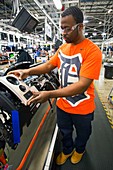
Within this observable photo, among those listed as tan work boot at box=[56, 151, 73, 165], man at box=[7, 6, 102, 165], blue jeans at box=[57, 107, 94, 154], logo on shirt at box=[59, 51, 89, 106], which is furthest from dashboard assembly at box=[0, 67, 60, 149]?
tan work boot at box=[56, 151, 73, 165]

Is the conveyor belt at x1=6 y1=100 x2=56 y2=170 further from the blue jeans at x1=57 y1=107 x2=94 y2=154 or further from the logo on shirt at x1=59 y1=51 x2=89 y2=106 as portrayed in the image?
the logo on shirt at x1=59 y1=51 x2=89 y2=106

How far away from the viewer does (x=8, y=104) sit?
3.52 feet

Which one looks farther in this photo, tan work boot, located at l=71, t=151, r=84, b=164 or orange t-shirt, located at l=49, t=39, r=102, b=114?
tan work boot, located at l=71, t=151, r=84, b=164

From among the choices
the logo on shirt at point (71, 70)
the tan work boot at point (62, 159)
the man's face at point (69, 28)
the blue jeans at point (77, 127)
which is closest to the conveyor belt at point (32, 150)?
the tan work boot at point (62, 159)

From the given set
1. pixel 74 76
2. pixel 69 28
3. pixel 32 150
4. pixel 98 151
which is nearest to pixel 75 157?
pixel 98 151

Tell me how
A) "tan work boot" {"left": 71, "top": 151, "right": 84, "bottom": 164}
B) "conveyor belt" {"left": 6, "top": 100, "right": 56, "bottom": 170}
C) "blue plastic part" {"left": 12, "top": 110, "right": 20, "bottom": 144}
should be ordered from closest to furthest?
"blue plastic part" {"left": 12, "top": 110, "right": 20, "bottom": 144}
"conveyor belt" {"left": 6, "top": 100, "right": 56, "bottom": 170}
"tan work boot" {"left": 71, "top": 151, "right": 84, "bottom": 164}

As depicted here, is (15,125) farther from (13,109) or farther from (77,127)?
(77,127)

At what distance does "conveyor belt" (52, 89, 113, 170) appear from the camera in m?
2.04

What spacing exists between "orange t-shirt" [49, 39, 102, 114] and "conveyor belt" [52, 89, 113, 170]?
894 mm

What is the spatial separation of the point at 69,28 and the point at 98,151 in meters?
1.89

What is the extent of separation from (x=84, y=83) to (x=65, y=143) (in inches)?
41.1

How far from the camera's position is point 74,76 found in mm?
1469

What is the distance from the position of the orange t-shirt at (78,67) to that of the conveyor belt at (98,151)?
0.89 m

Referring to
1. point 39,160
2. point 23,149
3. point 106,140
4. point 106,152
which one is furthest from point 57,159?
point 106,140
